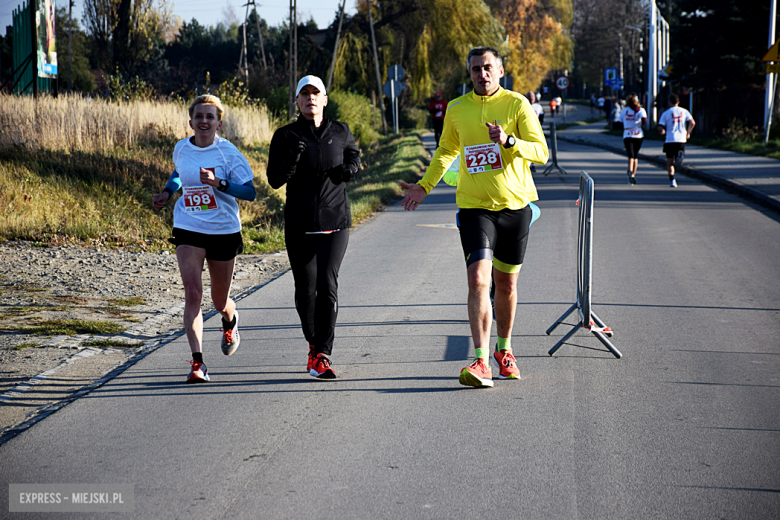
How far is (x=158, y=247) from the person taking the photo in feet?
36.8

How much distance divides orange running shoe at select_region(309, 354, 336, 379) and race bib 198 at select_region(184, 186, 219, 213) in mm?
1249

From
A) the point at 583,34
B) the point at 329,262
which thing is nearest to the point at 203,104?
the point at 329,262

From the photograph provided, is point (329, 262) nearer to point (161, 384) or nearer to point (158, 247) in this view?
point (161, 384)

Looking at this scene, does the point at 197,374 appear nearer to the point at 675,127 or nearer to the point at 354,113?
the point at 675,127

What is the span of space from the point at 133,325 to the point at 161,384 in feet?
6.09

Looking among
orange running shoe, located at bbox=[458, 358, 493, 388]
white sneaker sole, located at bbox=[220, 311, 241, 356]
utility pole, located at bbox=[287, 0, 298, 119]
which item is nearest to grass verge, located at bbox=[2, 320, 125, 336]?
white sneaker sole, located at bbox=[220, 311, 241, 356]

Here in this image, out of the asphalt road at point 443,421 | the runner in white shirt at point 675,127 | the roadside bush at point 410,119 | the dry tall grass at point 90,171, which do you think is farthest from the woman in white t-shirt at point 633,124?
the roadside bush at point 410,119

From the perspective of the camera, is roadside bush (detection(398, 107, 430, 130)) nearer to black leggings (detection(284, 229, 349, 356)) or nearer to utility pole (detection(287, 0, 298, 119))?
utility pole (detection(287, 0, 298, 119))

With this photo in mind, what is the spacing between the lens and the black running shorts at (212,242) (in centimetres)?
546

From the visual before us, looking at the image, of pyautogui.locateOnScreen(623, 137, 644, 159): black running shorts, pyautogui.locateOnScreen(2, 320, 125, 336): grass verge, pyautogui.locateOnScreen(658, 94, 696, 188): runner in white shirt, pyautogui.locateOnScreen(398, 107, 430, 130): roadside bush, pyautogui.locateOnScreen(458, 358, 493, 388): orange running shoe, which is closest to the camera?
pyautogui.locateOnScreen(458, 358, 493, 388): orange running shoe

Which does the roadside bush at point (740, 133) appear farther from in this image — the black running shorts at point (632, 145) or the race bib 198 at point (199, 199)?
the race bib 198 at point (199, 199)

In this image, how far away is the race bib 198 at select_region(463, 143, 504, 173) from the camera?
5238mm

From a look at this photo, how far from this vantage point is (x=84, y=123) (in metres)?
16.1

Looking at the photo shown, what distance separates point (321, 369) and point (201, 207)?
1359mm
